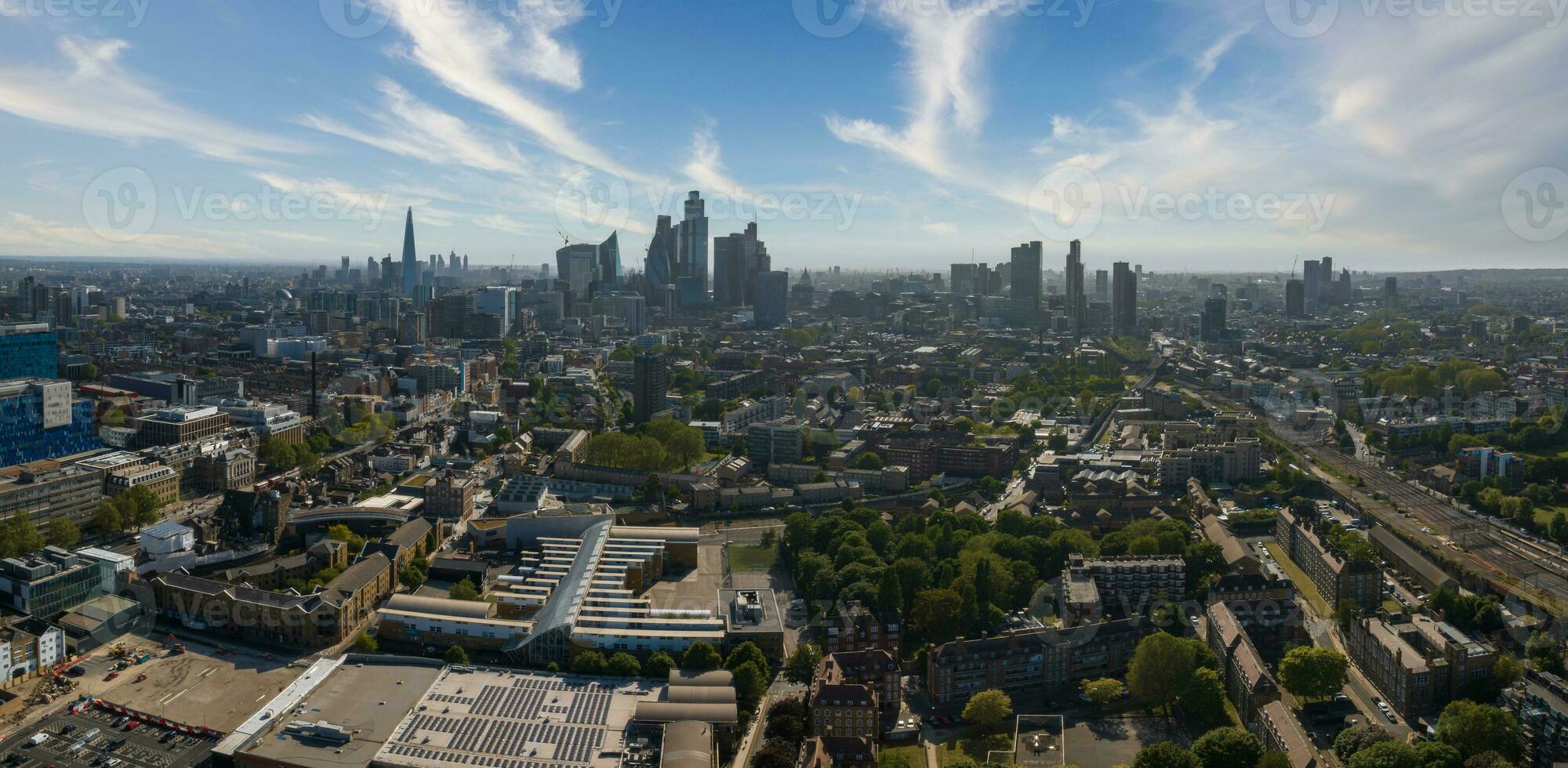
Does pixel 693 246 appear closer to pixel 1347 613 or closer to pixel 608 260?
pixel 608 260

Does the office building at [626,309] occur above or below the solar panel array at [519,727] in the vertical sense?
above

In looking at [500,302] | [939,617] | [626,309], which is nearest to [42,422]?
[939,617]

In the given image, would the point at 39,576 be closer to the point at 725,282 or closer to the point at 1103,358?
the point at 1103,358

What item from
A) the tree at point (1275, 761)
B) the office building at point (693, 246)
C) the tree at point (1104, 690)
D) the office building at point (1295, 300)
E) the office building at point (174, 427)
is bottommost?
the tree at point (1104, 690)

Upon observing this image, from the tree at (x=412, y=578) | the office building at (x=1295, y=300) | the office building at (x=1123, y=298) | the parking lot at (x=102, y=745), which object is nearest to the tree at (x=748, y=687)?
the parking lot at (x=102, y=745)

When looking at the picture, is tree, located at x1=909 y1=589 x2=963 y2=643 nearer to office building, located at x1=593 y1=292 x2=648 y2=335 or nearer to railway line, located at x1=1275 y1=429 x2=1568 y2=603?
railway line, located at x1=1275 y1=429 x2=1568 y2=603

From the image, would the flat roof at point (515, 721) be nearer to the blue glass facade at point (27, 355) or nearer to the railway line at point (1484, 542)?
the railway line at point (1484, 542)

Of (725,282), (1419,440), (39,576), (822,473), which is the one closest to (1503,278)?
(725,282)
